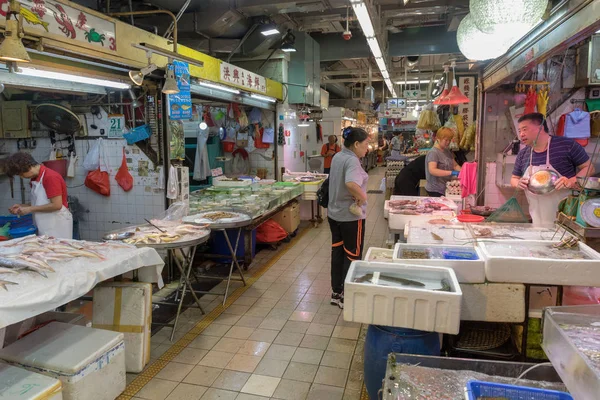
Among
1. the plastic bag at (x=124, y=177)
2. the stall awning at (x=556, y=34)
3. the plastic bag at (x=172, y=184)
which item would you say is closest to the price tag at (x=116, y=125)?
the plastic bag at (x=124, y=177)

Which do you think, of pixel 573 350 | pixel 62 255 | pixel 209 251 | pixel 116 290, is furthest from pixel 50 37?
pixel 573 350

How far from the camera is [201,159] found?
9.12m

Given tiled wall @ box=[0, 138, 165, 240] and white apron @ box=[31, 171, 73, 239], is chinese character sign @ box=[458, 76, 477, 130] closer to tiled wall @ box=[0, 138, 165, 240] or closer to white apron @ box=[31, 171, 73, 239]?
tiled wall @ box=[0, 138, 165, 240]

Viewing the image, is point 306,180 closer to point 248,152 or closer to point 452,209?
point 248,152

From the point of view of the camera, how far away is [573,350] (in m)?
1.72

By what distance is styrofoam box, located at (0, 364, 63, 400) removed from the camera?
2580 mm

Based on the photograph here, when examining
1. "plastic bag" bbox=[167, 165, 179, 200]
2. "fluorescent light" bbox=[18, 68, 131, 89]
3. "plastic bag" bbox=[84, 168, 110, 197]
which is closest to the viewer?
"fluorescent light" bbox=[18, 68, 131, 89]

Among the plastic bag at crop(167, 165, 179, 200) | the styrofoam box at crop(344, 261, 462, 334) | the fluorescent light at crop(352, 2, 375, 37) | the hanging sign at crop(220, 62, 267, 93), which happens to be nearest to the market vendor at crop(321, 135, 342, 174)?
the hanging sign at crop(220, 62, 267, 93)

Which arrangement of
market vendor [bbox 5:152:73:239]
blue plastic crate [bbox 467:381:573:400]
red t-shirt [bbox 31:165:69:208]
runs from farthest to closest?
1. red t-shirt [bbox 31:165:69:208]
2. market vendor [bbox 5:152:73:239]
3. blue plastic crate [bbox 467:381:573:400]

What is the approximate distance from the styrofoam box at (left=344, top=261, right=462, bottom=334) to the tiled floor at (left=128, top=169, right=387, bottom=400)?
115cm

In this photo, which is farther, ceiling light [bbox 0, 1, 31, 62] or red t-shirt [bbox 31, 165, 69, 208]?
red t-shirt [bbox 31, 165, 69, 208]

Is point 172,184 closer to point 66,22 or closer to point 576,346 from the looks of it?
point 66,22

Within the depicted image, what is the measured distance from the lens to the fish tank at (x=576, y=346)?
1581 millimetres

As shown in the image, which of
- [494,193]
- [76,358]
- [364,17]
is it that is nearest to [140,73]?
[364,17]
